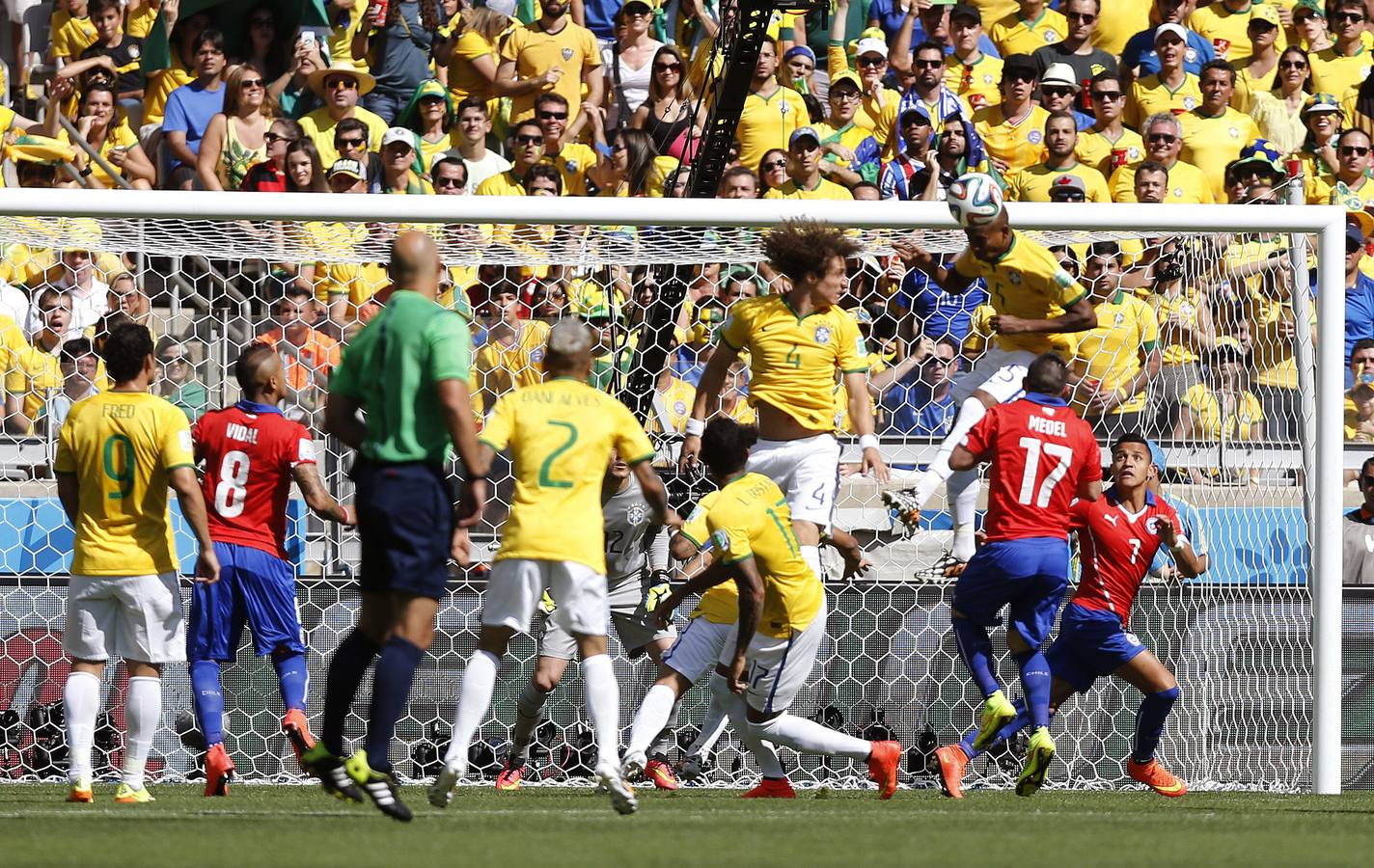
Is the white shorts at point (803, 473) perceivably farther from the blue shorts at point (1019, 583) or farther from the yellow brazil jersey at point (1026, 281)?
the yellow brazil jersey at point (1026, 281)

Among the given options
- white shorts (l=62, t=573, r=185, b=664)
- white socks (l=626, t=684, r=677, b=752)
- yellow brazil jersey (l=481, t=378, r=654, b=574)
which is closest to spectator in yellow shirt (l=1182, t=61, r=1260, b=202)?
white socks (l=626, t=684, r=677, b=752)

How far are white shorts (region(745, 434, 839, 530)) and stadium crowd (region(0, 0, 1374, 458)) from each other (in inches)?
60.5

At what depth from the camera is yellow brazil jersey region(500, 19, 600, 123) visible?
14664mm

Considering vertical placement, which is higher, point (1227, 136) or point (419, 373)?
point (1227, 136)

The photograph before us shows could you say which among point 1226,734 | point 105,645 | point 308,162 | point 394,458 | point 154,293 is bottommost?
Answer: point 1226,734

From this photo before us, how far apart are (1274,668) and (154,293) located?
6.45 meters

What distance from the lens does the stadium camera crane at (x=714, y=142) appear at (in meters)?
10.8

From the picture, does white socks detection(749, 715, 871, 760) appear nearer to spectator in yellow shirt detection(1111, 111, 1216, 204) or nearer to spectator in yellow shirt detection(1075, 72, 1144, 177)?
spectator in yellow shirt detection(1111, 111, 1216, 204)

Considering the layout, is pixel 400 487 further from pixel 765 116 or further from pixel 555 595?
pixel 765 116

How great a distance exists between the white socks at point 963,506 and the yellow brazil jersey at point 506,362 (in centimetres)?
233

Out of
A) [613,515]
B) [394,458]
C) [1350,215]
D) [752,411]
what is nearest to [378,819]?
[394,458]

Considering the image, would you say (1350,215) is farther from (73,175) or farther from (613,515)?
(73,175)

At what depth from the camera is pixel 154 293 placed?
438 inches

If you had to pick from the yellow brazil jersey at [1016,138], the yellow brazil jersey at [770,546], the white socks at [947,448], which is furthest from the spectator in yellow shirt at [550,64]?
the yellow brazil jersey at [770,546]
